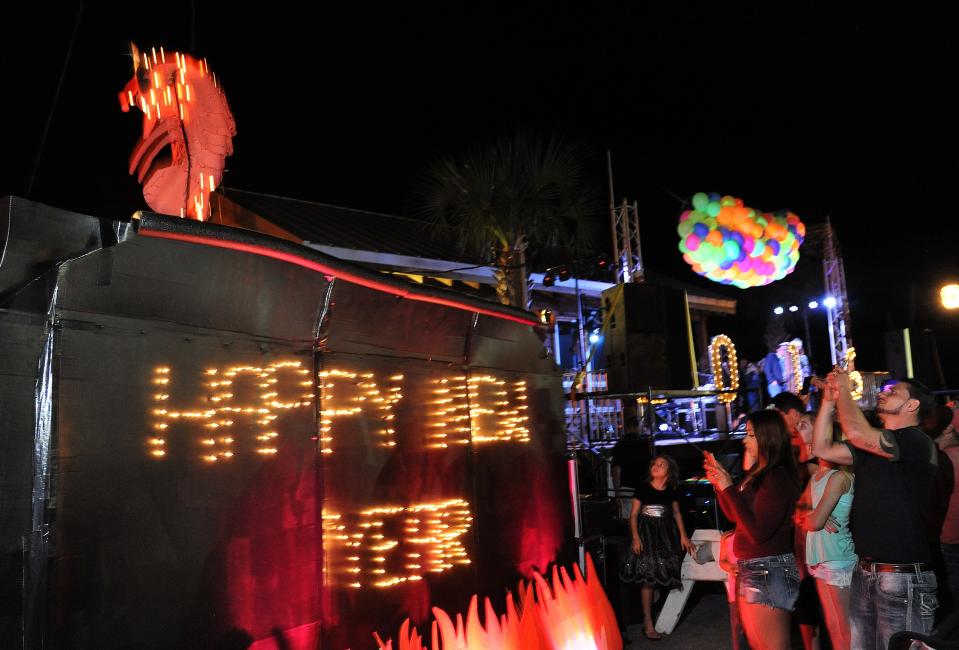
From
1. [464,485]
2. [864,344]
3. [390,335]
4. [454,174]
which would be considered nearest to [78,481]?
[390,335]

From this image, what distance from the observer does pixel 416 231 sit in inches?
654

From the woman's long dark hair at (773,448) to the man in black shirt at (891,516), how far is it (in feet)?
1.50

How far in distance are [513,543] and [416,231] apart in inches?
449

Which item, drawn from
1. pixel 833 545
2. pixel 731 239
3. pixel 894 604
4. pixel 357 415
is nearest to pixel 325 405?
pixel 357 415

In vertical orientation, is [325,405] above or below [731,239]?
below

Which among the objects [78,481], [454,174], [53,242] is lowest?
[78,481]

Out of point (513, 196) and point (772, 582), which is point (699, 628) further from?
point (513, 196)

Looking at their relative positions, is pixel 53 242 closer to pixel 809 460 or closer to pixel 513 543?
pixel 513 543

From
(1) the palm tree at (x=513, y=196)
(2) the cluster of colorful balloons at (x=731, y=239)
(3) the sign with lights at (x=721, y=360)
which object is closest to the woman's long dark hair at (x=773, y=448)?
(1) the palm tree at (x=513, y=196)

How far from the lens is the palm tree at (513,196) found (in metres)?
11.9

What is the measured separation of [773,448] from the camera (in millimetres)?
4883

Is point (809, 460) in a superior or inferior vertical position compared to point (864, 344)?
inferior

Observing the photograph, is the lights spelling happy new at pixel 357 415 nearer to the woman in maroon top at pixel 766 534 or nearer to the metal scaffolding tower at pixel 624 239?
the woman in maroon top at pixel 766 534

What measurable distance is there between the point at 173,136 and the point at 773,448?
5.31 m
